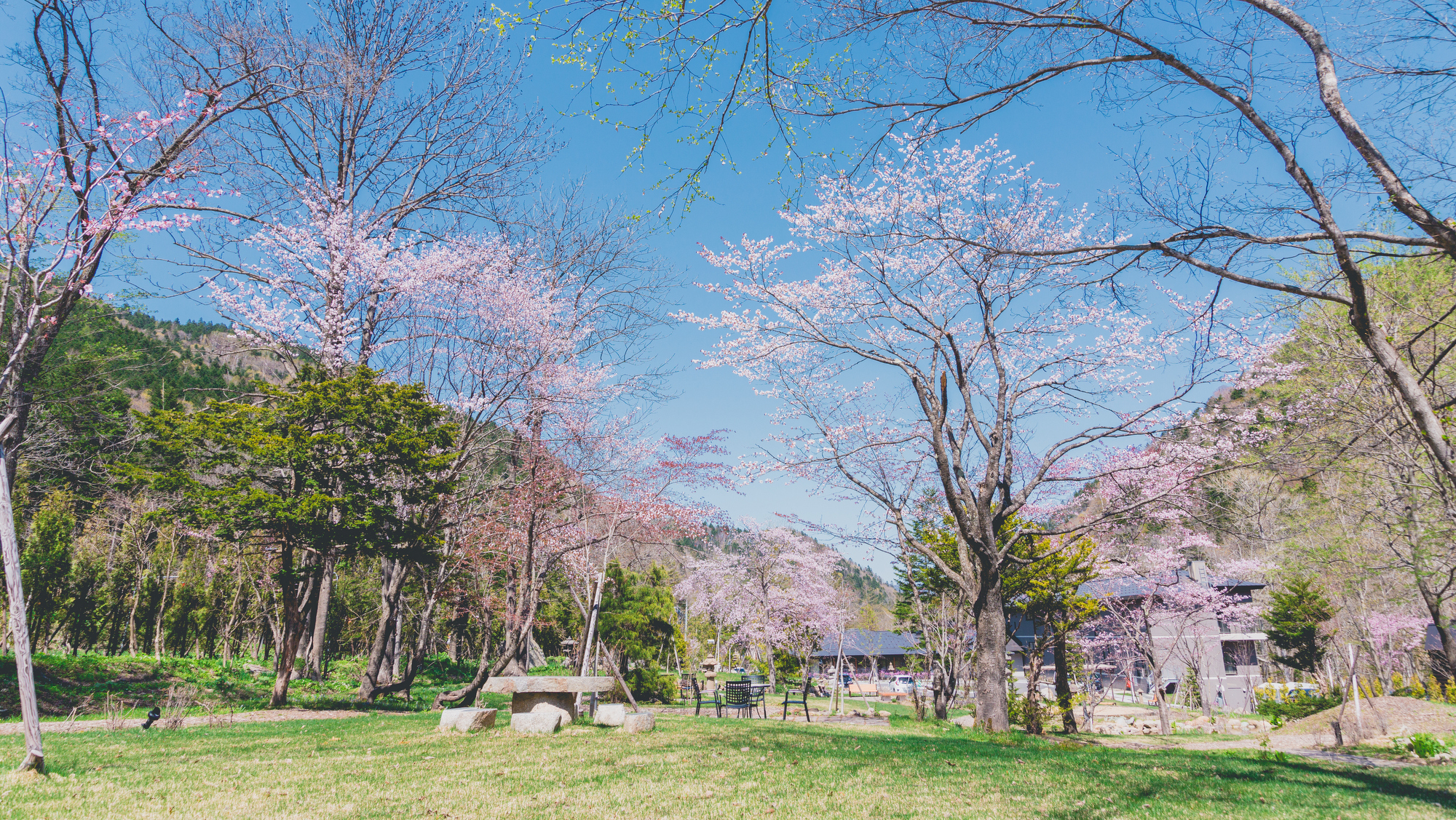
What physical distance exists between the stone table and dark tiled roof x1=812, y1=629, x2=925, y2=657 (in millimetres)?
36445

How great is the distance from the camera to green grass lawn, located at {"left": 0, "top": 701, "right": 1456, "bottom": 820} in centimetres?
424

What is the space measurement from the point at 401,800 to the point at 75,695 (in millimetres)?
12524

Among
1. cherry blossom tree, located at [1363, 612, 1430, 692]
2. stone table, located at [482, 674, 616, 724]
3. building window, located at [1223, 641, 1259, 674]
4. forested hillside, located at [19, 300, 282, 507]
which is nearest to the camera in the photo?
stone table, located at [482, 674, 616, 724]

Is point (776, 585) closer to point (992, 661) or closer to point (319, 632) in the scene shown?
point (319, 632)

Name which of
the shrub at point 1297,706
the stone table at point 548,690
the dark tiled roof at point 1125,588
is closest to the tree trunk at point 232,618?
the stone table at point 548,690

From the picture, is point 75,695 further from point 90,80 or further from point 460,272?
point 90,80

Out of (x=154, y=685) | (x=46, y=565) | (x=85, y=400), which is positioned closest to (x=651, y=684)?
(x=154, y=685)

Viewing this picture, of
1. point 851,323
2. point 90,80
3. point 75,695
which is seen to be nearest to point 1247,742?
point 851,323

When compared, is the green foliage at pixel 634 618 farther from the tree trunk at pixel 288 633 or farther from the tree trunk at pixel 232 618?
the tree trunk at pixel 232 618

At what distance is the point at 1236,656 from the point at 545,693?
134ft

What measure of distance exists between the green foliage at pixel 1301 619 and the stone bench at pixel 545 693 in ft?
74.8

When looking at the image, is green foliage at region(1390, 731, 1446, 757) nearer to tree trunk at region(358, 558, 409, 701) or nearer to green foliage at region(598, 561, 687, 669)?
tree trunk at region(358, 558, 409, 701)

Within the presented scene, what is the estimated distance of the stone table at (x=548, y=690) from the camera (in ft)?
28.5

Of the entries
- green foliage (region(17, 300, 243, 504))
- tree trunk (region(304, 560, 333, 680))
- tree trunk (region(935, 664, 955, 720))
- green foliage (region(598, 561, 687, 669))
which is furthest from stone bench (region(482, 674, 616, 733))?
tree trunk (region(935, 664, 955, 720))
